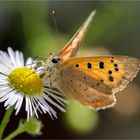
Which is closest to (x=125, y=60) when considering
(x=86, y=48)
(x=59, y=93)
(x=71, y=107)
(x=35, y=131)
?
(x=59, y=93)

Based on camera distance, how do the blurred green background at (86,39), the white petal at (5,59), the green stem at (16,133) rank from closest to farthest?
the green stem at (16,133) → the white petal at (5,59) → the blurred green background at (86,39)

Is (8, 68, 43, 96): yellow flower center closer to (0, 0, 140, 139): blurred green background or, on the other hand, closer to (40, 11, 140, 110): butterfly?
(40, 11, 140, 110): butterfly

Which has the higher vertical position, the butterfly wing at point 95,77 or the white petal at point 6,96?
the butterfly wing at point 95,77

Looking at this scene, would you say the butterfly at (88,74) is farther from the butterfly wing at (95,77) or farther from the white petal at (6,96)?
the white petal at (6,96)

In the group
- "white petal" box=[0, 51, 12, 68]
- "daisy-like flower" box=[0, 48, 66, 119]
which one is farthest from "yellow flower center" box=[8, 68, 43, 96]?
"white petal" box=[0, 51, 12, 68]

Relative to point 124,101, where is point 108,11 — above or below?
above

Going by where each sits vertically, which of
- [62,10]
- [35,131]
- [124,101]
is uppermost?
[62,10]

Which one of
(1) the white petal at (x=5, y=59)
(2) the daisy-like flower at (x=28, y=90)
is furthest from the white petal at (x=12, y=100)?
(1) the white petal at (x=5, y=59)

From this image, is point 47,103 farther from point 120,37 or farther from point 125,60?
point 120,37
